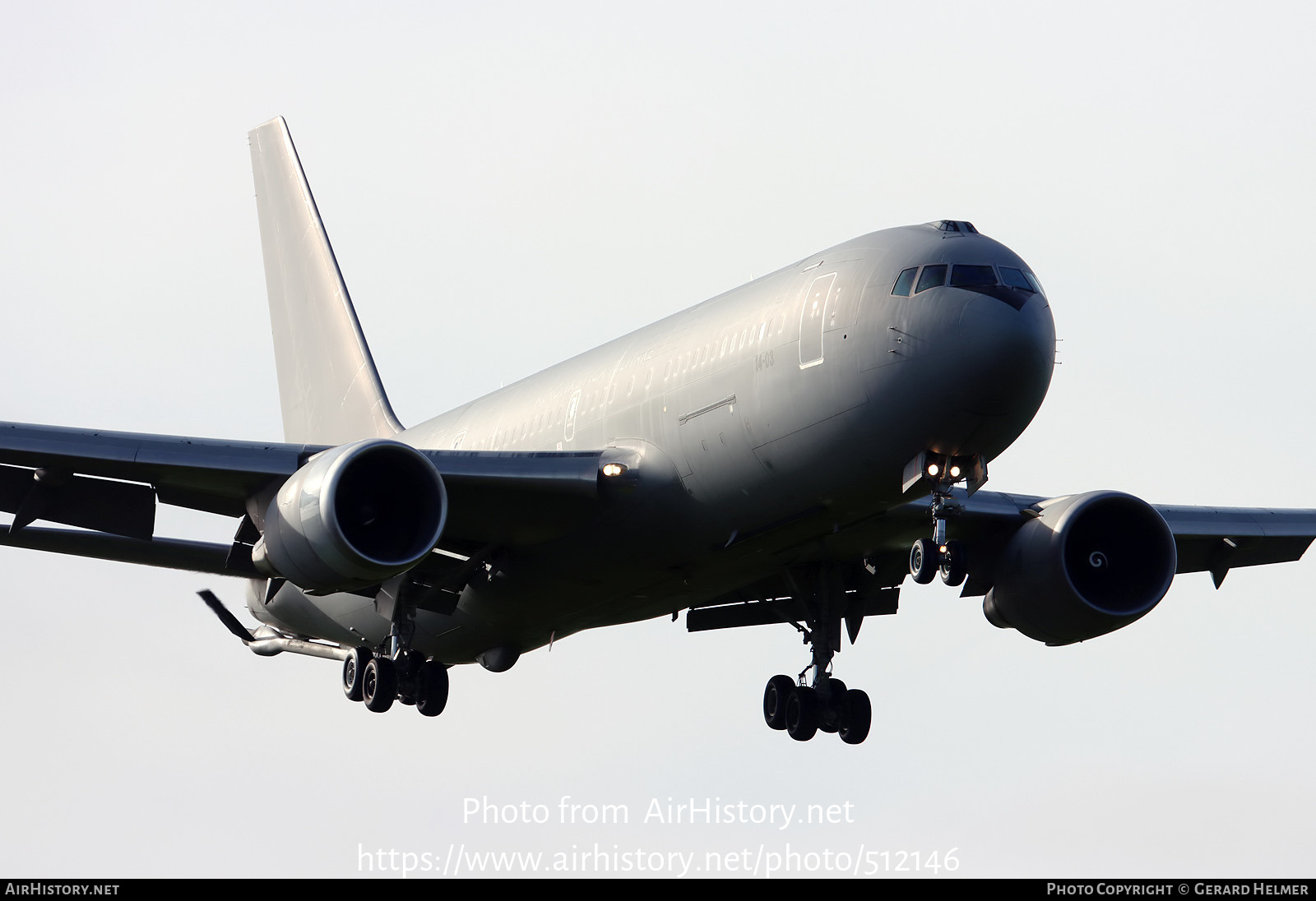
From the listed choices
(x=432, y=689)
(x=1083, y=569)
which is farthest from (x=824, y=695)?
(x=432, y=689)

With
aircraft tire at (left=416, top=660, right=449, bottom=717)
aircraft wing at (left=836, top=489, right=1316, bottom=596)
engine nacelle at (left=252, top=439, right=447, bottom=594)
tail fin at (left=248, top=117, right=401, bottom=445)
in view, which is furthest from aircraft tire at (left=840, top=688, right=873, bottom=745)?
tail fin at (left=248, top=117, right=401, bottom=445)

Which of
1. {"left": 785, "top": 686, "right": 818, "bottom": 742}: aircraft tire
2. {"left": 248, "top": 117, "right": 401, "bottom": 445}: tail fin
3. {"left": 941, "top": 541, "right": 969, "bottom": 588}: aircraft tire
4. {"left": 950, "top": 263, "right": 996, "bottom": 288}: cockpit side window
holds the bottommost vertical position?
{"left": 941, "top": 541, "right": 969, "bottom": 588}: aircraft tire

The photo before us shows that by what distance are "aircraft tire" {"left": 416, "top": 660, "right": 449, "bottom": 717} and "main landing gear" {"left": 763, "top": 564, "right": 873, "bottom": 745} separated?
5717 millimetres

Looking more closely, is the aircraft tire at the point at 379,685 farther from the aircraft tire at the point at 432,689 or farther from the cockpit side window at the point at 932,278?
the cockpit side window at the point at 932,278

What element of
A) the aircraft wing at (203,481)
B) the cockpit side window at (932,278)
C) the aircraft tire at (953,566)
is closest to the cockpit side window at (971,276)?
the cockpit side window at (932,278)

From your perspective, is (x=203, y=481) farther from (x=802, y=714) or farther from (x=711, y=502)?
(x=802, y=714)

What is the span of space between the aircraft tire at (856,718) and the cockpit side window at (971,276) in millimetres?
10051

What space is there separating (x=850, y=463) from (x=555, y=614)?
7478 mm

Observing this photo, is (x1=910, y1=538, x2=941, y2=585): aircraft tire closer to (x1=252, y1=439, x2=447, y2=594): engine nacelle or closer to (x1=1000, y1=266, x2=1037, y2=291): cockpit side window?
(x1=1000, y1=266, x2=1037, y2=291): cockpit side window

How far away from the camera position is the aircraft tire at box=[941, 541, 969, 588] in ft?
78.2

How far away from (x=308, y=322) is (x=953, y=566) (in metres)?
20.8

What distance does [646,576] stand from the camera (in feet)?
91.2

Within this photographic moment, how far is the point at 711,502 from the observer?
25812 millimetres
